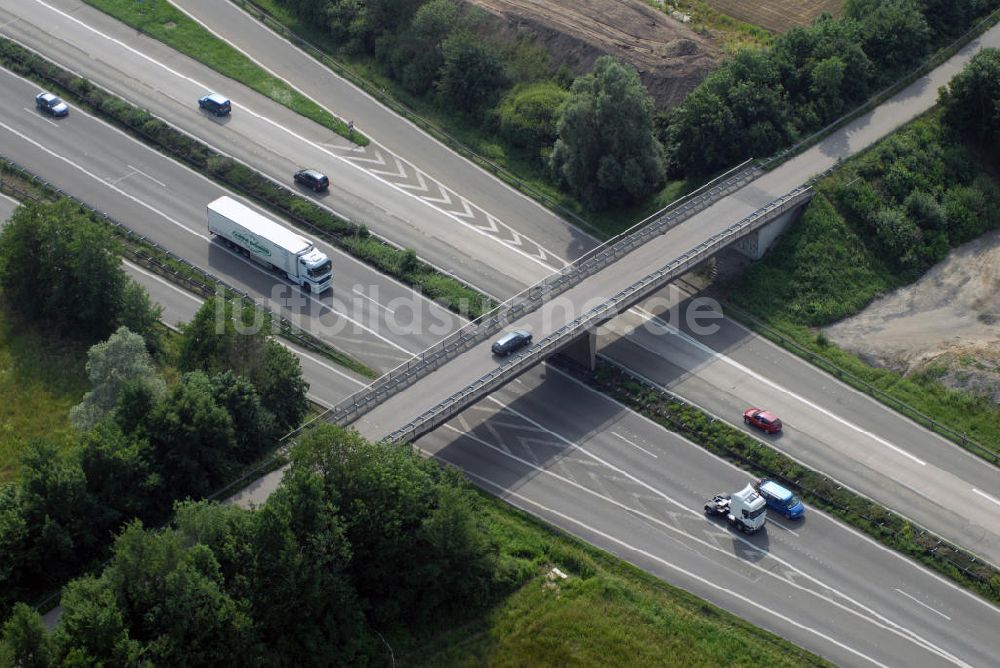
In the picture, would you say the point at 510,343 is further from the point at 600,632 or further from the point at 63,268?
the point at 63,268

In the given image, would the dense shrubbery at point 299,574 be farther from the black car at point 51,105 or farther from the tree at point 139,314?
the black car at point 51,105

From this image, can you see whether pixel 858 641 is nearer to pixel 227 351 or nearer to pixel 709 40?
pixel 227 351

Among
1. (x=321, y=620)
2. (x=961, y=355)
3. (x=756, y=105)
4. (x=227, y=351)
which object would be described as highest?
(x=756, y=105)

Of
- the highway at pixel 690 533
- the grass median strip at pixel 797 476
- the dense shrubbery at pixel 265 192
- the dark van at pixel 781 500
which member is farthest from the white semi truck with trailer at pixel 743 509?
the dense shrubbery at pixel 265 192

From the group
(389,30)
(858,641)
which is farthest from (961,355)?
(389,30)

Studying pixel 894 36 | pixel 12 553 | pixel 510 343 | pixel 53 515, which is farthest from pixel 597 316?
pixel 894 36

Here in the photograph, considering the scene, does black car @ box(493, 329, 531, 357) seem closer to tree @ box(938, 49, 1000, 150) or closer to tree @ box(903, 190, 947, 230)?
→ tree @ box(903, 190, 947, 230)
